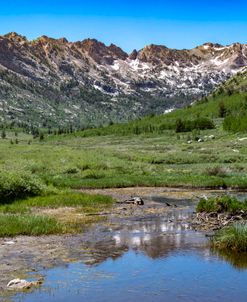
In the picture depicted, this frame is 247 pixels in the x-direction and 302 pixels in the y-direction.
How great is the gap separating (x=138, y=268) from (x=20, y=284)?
16.7ft

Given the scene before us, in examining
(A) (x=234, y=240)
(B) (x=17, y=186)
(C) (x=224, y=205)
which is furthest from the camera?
(B) (x=17, y=186)

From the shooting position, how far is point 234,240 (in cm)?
2484

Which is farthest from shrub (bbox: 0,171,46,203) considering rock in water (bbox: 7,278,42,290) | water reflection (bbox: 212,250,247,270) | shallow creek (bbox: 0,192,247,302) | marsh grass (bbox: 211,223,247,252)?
rock in water (bbox: 7,278,42,290)

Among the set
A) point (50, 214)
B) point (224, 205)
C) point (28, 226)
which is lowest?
point (50, 214)

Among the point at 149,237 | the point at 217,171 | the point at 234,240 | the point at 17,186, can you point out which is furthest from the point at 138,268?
the point at 217,171

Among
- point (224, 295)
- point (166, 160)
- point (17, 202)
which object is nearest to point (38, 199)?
point (17, 202)

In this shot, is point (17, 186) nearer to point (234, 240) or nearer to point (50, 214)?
point (50, 214)

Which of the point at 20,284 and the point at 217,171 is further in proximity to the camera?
the point at 217,171

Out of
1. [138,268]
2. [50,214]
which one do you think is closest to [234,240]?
[138,268]

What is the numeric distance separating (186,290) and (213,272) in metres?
2.64

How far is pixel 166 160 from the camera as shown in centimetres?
8825

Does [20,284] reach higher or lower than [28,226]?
lower

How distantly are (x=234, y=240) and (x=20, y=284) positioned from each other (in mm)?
10590

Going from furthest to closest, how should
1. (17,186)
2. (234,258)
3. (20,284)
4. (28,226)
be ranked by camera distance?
(17,186), (28,226), (234,258), (20,284)
